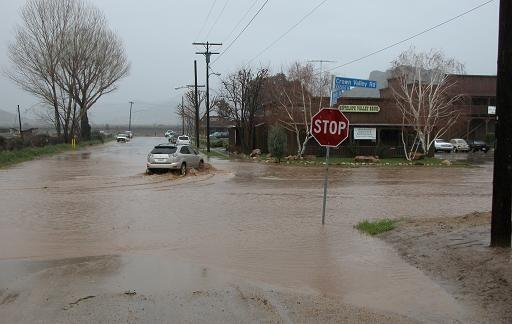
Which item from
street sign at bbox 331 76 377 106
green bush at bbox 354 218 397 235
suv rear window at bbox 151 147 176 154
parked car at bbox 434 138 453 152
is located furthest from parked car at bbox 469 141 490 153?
green bush at bbox 354 218 397 235

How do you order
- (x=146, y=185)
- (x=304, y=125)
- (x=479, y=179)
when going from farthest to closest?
1. (x=304, y=125)
2. (x=479, y=179)
3. (x=146, y=185)

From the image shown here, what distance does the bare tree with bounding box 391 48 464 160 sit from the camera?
3731 centimetres

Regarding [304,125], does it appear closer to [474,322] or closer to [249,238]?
[249,238]

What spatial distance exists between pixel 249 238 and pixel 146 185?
11.0m

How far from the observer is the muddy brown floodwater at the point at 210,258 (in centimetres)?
595

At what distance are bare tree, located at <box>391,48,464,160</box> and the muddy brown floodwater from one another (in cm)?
1897

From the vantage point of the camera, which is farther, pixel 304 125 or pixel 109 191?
pixel 304 125

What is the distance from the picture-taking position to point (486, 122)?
229 ft

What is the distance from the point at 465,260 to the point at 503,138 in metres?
1.79

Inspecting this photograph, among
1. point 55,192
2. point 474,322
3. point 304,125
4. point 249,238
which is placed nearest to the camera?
point 474,322

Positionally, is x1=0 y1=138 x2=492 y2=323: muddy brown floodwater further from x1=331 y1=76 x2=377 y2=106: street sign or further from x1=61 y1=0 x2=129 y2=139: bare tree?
x1=61 y1=0 x2=129 y2=139: bare tree

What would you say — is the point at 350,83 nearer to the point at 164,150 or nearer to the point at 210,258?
the point at 210,258

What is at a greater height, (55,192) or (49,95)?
(49,95)

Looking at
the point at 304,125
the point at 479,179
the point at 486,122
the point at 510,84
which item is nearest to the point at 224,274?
the point at 510,84
